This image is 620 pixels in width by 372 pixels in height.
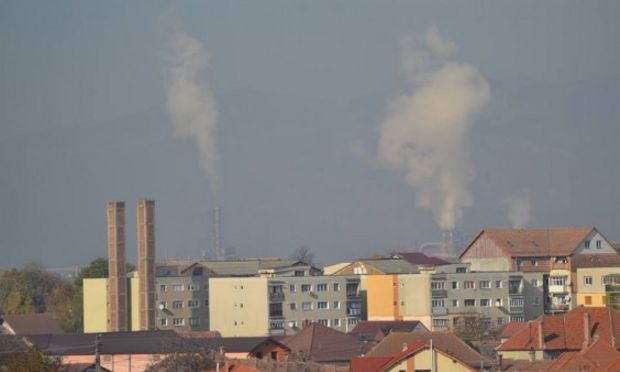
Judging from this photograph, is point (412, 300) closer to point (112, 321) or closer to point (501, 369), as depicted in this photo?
point (112, 321)

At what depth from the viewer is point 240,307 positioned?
315 ft

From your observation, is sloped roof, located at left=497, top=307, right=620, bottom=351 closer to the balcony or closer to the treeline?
→ the balcony

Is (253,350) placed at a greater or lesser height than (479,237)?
lesser

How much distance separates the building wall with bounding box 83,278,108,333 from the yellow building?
25538 millimetres

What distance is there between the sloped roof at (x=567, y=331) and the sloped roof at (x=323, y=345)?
827 cm

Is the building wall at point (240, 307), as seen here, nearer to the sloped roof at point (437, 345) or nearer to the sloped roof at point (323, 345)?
the sloped roof at point (323, 345)

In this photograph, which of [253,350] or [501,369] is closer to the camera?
[501,369]

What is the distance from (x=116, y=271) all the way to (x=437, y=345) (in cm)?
4133

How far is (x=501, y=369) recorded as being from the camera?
5706cm

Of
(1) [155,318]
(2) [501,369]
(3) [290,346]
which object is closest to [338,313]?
(1) [155,318]

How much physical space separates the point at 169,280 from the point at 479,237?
18.7 meters

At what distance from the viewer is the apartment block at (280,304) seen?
314 ft

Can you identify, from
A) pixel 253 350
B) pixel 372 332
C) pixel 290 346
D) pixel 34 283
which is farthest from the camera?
pixel 34 283

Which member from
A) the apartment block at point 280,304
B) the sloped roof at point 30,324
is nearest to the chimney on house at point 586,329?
the apartment block at point 280,304
